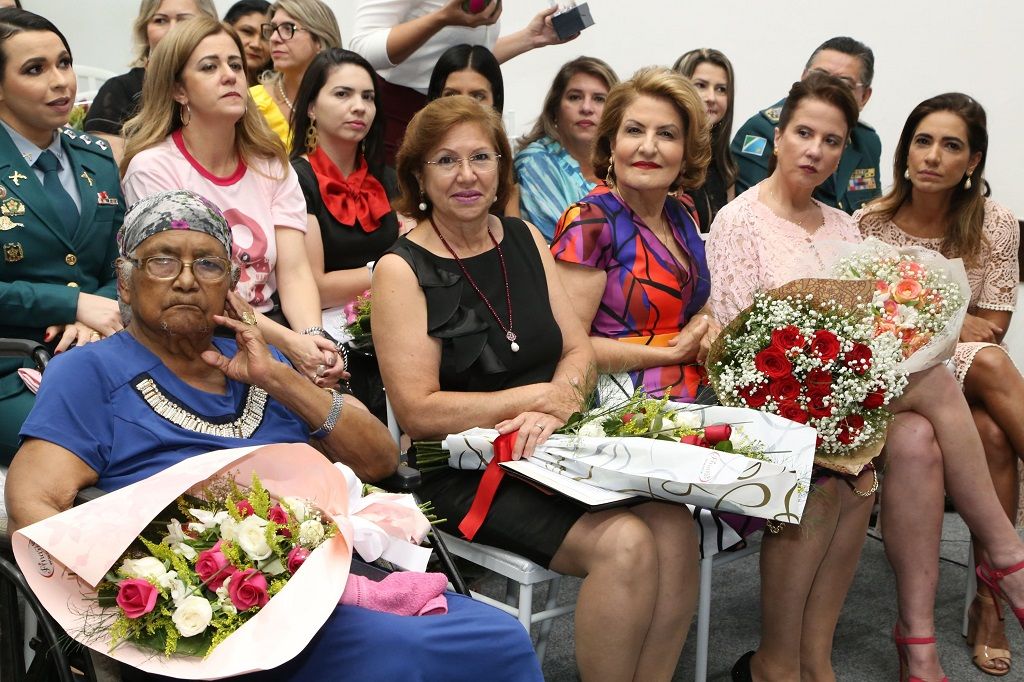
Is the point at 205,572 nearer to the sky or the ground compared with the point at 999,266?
nearer to the ground

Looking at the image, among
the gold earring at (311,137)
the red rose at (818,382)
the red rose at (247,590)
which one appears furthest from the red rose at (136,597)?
the gold earring at (311,137)

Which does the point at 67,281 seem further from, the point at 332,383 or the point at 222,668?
the point at 222,668

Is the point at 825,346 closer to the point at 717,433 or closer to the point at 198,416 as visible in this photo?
the point at 717,433

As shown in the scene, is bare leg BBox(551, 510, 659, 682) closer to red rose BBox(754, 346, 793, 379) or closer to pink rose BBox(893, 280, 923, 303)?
red rose BBox(754, 346, 793, 379)

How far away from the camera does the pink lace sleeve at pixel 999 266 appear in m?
3.93

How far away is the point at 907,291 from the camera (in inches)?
120

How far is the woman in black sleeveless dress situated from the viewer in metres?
2.54

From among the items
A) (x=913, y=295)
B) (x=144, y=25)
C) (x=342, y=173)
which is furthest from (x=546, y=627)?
(x=144, y=25)

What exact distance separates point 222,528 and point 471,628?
495 millimetres

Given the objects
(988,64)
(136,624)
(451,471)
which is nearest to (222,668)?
(136,624)

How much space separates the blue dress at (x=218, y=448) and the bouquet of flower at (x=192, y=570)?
0.49ft

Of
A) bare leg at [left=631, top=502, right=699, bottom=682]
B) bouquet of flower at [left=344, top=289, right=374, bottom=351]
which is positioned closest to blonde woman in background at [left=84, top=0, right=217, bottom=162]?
bouquet of flower at [left=344, top=289, right=374, bottom=351]

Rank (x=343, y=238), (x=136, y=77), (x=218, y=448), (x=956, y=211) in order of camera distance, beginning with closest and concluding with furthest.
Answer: (x=218, y=448) < (x=343, y=238) < (x=956, y=211) < (x=136, y=77)

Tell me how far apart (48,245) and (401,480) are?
1.12 meters
